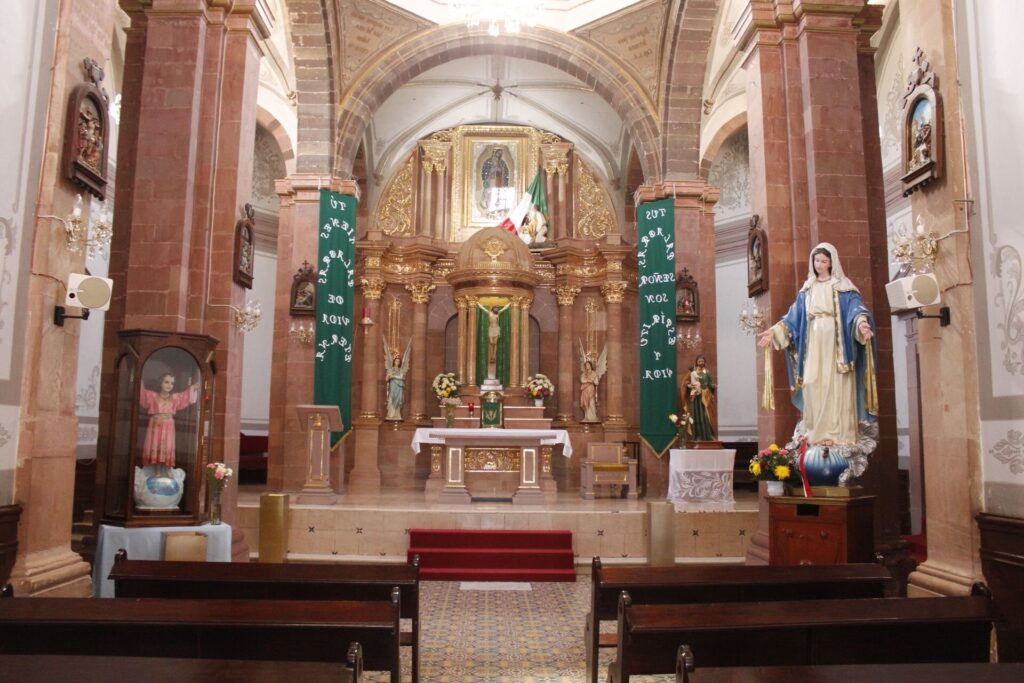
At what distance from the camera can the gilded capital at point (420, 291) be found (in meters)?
17.7

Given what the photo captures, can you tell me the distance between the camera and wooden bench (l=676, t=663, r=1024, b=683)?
8.05 feet

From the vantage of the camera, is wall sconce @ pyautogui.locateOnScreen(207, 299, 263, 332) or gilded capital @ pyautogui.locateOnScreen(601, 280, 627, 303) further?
gilded capital @ pyautogui.locateOnScreen(601, 280, 627, 303)

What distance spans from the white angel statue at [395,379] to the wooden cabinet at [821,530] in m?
11.4

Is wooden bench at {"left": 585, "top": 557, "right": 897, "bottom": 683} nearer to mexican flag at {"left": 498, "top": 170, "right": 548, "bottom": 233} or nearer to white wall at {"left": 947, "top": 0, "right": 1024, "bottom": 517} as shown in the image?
white wall at {"left": 947, "top": 0, "right": 1024, "bottom": 517}

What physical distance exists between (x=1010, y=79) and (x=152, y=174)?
22.9 feet

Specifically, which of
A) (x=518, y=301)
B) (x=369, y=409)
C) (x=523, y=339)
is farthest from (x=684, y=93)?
(x=369, y=409)

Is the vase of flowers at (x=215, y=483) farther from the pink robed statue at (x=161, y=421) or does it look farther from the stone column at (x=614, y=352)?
the stone column at (x=614, y=352)

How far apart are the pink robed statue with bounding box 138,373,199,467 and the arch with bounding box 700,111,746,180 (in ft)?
34.9

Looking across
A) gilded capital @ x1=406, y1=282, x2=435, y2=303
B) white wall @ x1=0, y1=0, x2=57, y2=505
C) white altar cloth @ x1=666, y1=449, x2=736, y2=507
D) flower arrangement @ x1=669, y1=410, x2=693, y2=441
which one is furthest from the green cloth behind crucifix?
white wall @ x1=0, y1=0, x2=57, y2=505

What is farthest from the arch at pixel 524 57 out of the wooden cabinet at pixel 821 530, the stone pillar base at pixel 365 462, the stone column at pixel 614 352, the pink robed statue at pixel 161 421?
the wooden cabinet at pixel 821 530

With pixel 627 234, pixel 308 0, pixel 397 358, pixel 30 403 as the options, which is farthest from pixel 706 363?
pixel 30 403

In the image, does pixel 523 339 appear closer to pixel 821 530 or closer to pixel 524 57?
pixel 524 57

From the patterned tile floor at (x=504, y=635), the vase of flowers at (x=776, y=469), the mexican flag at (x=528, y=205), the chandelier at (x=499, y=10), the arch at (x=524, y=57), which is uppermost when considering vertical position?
the chandelier at (x=499, y=10)

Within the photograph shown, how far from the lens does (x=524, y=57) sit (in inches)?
600
